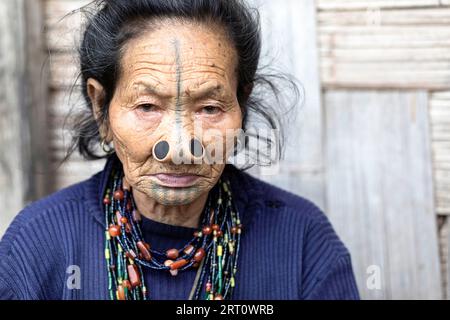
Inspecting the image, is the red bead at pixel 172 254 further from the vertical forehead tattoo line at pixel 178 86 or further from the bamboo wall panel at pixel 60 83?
the bamboo wall panel at pixel 60 83

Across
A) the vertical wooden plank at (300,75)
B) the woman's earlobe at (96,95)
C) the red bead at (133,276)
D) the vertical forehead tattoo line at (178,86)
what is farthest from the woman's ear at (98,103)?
the vertical wooden plank at (300,75)

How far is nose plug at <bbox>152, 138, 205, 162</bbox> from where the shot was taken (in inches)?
78.4

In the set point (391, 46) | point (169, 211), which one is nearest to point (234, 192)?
point (169, 211)

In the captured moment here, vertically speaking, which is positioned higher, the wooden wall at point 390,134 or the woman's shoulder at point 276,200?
the wooden wall at point 390,134

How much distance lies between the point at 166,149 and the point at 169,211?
0.33m

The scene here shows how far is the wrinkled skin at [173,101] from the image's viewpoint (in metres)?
1.99

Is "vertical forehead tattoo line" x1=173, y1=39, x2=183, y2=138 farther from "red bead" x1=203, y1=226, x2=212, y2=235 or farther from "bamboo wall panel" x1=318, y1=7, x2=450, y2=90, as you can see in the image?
"bamboo wall panel" x1=318, y1=7, x2=450, y2=90

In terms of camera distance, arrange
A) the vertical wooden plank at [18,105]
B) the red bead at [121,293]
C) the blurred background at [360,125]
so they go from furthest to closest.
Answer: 1. the blurred background at [360,125]
2. the vertical wooden plank at [18,105]
3. the red bead at [121,293]

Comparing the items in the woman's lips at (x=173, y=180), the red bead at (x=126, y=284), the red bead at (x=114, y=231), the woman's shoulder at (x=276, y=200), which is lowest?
the red bead at (x=126, y=284)

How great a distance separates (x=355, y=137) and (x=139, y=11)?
123cm

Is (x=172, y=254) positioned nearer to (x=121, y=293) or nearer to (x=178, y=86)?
(x=121, y=293)

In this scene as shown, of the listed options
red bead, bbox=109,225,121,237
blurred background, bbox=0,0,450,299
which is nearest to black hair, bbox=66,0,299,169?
red bead, bbox=109,225,121,237

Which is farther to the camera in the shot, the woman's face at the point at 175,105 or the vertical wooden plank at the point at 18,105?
the vertical wooden plank at the point at 18,105

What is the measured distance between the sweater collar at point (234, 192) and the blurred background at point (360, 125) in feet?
1.53
